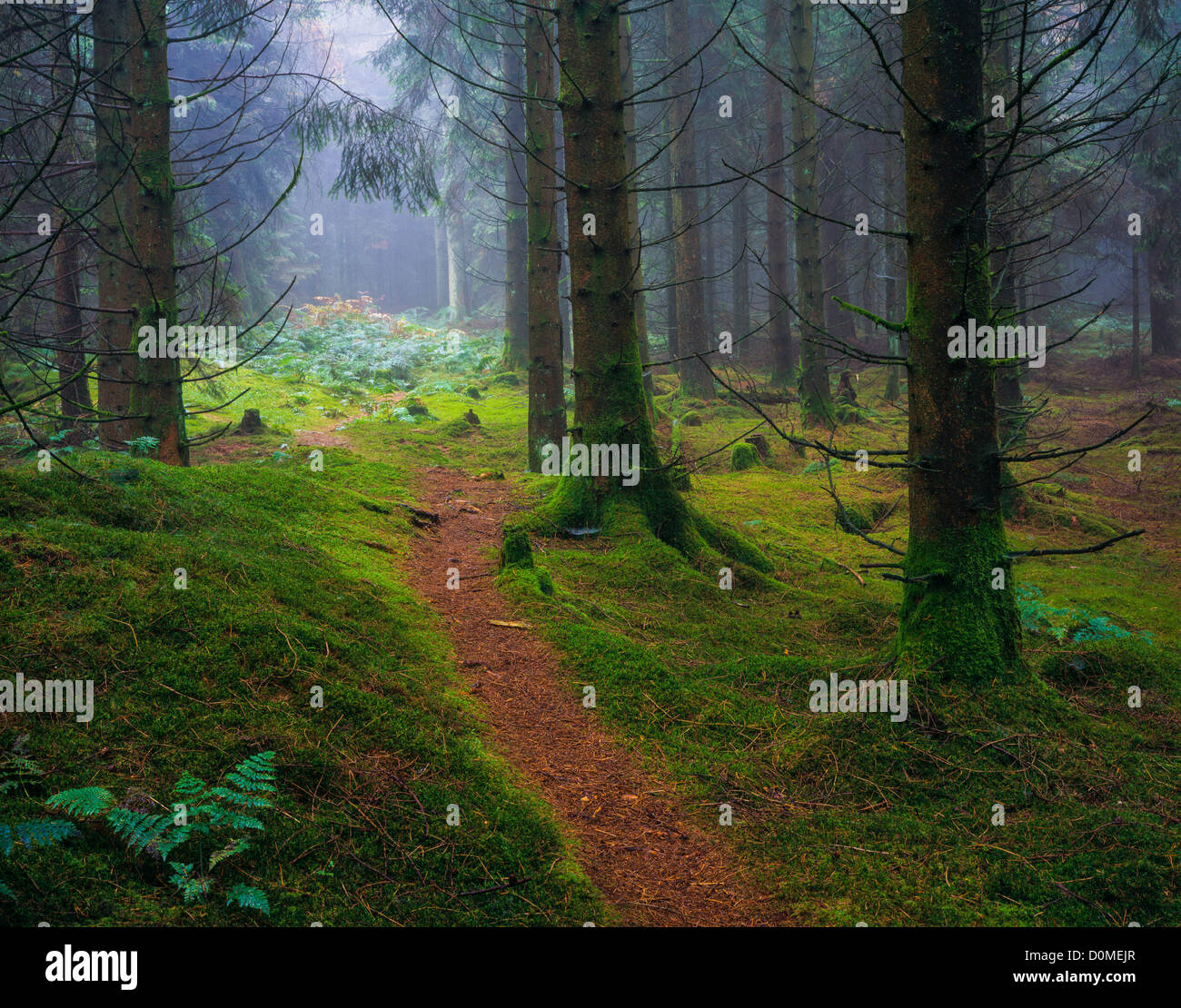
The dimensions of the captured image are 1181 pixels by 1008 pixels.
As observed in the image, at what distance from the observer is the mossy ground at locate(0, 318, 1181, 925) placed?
9.30 ft

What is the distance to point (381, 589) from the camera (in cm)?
547

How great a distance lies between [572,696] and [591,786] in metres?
0.87

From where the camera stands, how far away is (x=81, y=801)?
97.3 inches

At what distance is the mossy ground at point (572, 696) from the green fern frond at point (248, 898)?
7 centimetres

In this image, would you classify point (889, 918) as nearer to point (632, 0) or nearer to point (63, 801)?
point (63, 801)

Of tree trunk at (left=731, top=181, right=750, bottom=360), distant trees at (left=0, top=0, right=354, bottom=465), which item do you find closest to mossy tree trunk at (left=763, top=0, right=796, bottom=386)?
tree trunk at (left=731, top=181, right=750, bottom=360)

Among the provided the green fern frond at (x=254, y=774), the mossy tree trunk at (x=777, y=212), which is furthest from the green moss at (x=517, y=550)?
the mossy tree trunk at (x=777, y=212)

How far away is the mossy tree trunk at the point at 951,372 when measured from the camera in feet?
12.7

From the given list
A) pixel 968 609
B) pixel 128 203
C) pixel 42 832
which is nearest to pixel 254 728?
pixel 42 832

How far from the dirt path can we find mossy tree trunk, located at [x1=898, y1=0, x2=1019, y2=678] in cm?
165

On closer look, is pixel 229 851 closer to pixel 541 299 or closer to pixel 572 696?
pixel 572 696

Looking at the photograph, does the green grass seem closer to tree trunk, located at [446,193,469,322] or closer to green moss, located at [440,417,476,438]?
green moss, located at [440,417,476,438]

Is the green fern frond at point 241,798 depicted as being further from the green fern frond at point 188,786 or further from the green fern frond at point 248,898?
the green fern frond at point 248,898

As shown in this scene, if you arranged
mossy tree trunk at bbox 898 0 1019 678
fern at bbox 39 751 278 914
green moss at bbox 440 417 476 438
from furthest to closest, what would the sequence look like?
green moss at bbox 440 417 476 438 → mossy tree trunk at bbox 898 0 1019 678 → fern at bbox 39 751 278 914
